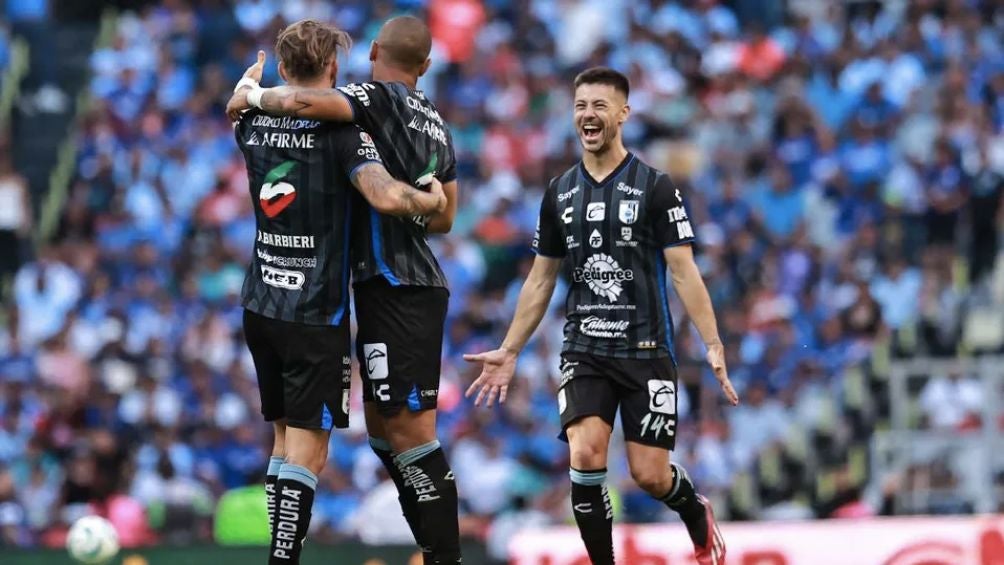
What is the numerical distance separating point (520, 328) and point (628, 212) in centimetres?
84

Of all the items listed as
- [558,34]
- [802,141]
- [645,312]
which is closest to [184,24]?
[558,34]

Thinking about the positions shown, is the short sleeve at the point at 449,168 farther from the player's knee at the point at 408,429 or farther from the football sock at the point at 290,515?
the football sock at the point at 290,515

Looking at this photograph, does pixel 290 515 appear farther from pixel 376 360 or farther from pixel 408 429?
pixel 376 360

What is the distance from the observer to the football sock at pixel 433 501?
8.35 meters

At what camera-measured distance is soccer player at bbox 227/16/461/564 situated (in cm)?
832

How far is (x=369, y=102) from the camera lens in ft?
27.2

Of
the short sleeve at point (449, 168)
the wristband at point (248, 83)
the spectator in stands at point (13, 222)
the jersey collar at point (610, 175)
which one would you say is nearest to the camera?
the wristband at point (248, 83)

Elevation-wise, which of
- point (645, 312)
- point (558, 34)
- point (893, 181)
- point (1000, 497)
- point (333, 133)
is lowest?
point (1000, 497)

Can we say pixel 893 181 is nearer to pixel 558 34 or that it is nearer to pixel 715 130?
pixel 715 130

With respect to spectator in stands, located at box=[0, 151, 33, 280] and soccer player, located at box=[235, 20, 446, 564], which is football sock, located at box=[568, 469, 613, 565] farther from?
spectator in stands, located at box=[0, 151, 33, 280]

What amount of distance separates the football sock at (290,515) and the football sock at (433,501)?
546mm

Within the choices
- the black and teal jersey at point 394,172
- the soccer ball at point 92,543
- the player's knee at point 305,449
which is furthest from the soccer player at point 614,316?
the soccer ball at point 92,543

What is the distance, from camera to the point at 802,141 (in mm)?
19594

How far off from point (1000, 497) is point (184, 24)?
1140 centimetres
